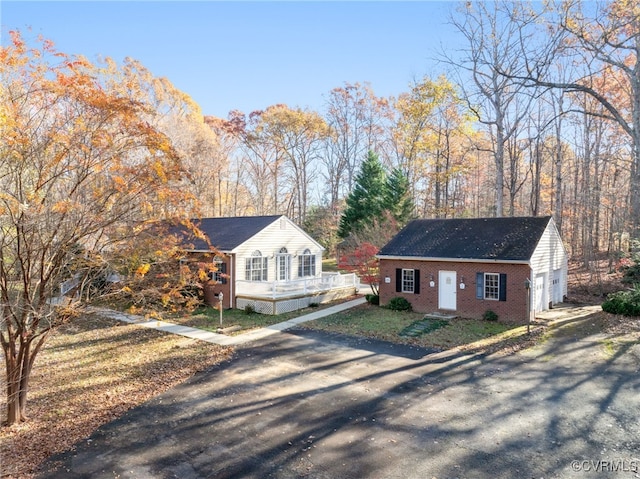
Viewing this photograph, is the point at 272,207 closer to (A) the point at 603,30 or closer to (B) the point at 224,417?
(A) the point at 603,30

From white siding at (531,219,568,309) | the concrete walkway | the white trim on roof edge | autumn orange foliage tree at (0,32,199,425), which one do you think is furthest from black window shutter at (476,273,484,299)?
autumn orange foliage tree at (0,32,199,425)

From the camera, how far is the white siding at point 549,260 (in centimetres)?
1759

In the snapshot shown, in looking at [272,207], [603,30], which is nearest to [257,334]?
[603,30]

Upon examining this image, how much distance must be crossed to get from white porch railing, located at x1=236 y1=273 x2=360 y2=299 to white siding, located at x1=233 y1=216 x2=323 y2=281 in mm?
746

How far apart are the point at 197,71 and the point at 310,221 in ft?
69.0

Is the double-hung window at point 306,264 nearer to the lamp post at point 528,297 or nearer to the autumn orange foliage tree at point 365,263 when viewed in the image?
the autumn orange foliage tree at point 365,263

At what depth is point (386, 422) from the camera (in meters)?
8.35

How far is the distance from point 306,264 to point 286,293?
4536mm

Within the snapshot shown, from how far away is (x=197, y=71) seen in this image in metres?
23.1

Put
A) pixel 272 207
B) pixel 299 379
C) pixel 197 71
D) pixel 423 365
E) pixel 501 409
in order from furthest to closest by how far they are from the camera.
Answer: pixel 272 207 < pixel 197 71 < pixel 423 365 < pixel 299 379 < pixel 501 409

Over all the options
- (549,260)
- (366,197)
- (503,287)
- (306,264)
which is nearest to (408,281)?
(503,287)

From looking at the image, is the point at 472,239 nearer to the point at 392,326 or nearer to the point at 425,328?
the point at 425,328

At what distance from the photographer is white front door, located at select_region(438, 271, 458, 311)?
18391 mm

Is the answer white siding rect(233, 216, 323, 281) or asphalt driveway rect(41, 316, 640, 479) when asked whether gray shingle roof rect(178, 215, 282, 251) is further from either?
asphalt driveway rect(41, 316, 640, 479)
